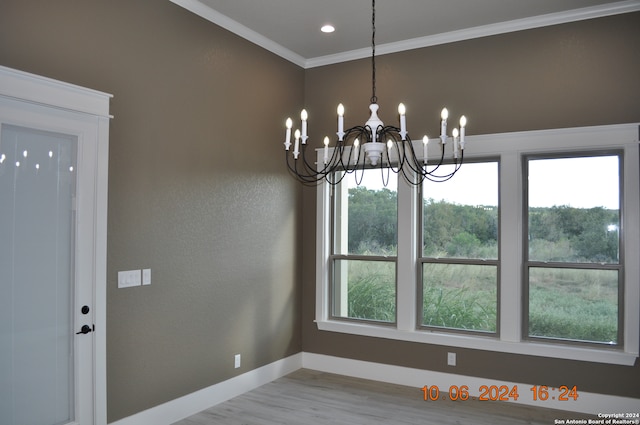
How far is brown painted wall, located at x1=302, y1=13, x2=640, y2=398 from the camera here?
3.96m

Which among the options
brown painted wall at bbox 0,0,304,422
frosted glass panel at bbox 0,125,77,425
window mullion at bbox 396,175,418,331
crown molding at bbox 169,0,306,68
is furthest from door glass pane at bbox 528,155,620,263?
frosted glass panel at bbox 0,125,77,425

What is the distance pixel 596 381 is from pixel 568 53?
8.83ft

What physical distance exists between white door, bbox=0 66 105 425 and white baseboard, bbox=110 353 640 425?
55 centimetres

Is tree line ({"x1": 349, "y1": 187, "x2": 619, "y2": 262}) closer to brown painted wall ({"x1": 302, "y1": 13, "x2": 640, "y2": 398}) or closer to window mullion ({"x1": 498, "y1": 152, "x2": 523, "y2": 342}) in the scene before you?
window mullion ({"x1": 498, "y1": 152, "x2": 523, "y2": 342})

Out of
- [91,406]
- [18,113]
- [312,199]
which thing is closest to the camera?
[18,113]

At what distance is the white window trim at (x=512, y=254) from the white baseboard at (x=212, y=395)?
62 centimetres

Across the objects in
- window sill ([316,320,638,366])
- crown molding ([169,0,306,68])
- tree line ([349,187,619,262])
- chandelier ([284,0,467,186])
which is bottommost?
window sill ([316,320,638,366])

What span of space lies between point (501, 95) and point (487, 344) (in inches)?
86.5

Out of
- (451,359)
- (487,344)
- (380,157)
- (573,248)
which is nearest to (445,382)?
(451,359)

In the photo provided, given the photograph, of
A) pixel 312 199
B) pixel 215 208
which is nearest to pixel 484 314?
pixel 312 199

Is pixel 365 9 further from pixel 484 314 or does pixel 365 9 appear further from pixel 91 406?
pixel 91 406

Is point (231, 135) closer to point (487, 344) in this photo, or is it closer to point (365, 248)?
point (365, 248)

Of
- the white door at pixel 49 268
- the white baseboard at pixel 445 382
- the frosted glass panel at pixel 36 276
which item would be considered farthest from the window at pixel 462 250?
the frosted glass panel at pixel 36 276

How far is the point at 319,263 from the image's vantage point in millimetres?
5219
